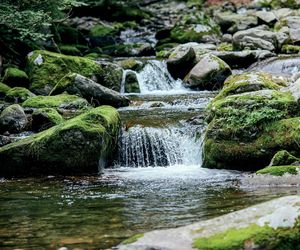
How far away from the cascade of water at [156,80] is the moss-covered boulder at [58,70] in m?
1.46

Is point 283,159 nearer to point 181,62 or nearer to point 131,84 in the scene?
point 131,84

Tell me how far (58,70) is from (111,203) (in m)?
12.7

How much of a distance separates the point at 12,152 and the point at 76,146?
1.44 m

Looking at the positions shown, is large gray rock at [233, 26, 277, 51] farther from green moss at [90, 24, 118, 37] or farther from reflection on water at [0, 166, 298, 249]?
reflection on water at [0, 166, 298, 249]

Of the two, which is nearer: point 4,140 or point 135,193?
point 135,193

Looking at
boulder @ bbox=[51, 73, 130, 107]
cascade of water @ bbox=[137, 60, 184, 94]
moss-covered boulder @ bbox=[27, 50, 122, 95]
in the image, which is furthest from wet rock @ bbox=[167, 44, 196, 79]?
boulder @ bbox=[51, 73, 130, 107]

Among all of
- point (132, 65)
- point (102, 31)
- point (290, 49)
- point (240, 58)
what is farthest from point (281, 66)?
point (102, 31)

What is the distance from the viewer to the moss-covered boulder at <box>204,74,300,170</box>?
11133 millimetres

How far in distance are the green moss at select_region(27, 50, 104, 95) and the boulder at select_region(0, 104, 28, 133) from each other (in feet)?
16.2

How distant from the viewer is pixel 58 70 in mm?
20406

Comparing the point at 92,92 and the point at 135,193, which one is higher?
the point at 92,92

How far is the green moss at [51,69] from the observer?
20031 millimetres

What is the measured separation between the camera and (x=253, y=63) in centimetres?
2402

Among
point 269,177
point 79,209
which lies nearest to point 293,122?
point 269,177
